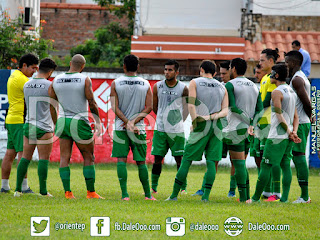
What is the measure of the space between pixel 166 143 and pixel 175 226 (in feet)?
11.3

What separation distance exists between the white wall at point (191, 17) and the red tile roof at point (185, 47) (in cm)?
99

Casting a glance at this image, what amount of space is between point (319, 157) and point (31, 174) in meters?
8.17

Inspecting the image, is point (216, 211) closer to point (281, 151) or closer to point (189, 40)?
point (281, 151)

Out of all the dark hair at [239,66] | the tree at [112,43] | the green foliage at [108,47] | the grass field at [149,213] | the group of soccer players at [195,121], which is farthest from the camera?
the green foliage at [108,47]

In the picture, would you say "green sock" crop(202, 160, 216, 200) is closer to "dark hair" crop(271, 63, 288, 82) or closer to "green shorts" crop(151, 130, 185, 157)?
"green shorts" crop(151, 130, 185, 157)

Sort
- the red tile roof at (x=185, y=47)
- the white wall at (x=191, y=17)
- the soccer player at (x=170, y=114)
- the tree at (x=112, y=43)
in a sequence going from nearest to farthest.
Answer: the soccer player at (x=170, y=114), the red tile roof at (x=185, y=47), the white wall at (x=191, y=17), the tree at (x=112, y=43)

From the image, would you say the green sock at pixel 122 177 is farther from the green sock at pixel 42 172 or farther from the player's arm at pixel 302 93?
the player's arm at pixel 302 93

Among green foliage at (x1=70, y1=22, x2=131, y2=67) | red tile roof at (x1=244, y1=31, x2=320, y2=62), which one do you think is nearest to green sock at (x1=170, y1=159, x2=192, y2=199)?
red tile roof at (x1=244, y1=31, x2=320, y2=62)

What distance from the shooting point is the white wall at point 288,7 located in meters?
26.0

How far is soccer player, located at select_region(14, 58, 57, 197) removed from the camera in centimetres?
945

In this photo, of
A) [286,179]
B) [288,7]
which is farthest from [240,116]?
[288,7]

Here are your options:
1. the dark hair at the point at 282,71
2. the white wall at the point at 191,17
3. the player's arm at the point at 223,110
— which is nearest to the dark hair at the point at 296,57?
the dark hair at the point at 282,71

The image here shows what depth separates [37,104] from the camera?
31.2 ft

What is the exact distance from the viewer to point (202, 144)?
8.97 meters
